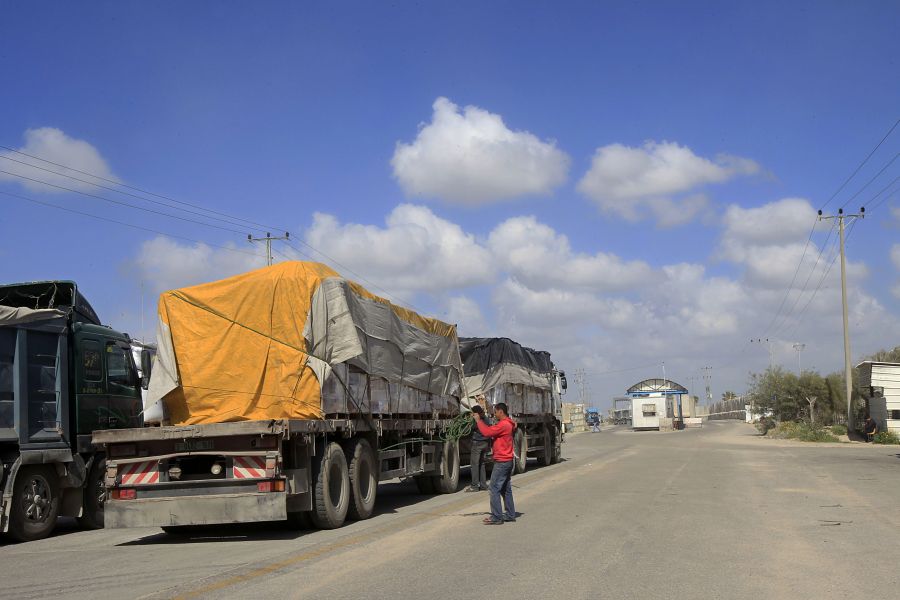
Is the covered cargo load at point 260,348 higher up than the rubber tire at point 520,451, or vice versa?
the covered cargo load at point 260,348

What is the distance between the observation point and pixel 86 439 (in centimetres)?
1294

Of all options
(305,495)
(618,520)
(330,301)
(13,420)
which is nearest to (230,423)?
(305,495)

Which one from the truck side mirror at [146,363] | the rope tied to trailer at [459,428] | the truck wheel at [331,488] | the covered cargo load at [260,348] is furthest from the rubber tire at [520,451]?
the truck side mirror at [146,363]

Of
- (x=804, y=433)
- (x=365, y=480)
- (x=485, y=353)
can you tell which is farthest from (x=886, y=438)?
(x=365, y=480)

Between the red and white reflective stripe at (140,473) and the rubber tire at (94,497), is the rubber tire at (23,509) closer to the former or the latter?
the rubber tire at (94,497)

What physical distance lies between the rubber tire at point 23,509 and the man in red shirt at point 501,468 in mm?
6134

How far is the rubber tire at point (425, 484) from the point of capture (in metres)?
17.2

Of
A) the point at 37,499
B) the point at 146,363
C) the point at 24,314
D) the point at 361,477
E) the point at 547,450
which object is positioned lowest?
the point at 547,450

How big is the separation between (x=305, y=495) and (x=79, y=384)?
4267mm

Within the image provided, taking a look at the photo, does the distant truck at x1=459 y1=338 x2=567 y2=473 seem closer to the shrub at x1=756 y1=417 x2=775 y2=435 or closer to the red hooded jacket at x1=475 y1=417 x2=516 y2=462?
the red hooded jacket at x1=475 y1=417 x2=516 y2=462

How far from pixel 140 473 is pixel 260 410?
166cm

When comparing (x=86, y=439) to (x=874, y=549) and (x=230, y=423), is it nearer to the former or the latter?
(x=230, y=423)

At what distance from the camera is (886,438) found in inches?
1516

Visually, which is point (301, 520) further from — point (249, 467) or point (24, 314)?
point (24, 314)
